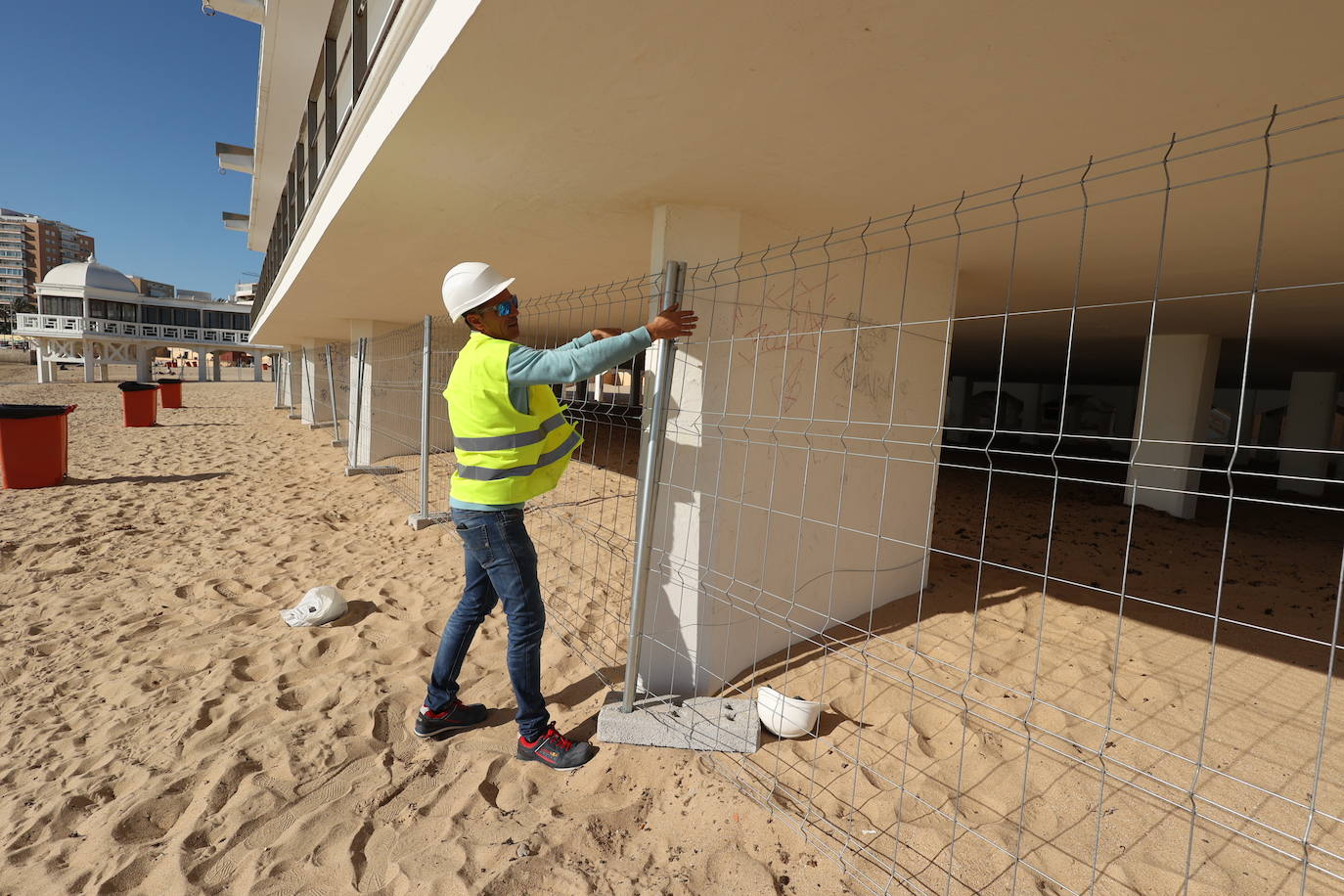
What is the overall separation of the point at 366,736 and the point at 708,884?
1.58 m

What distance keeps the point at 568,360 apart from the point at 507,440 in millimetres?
431

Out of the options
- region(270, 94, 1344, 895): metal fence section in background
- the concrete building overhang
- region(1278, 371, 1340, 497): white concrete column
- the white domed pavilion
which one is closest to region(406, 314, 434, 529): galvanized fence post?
region(270, 94, 1344, 895): metal fence section in background

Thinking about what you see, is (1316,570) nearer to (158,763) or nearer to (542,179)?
(542,179)

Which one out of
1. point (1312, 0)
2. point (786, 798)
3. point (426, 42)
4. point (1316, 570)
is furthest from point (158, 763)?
point (1316, 570)

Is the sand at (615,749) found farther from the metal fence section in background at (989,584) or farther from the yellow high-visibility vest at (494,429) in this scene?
the yellow high-visibility vest at (494,429)

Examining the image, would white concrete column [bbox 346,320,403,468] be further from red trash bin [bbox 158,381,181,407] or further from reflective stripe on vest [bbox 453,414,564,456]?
red trash bin [bbox 158,381,181,407]

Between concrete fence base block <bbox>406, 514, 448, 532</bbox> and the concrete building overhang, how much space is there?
2.89m

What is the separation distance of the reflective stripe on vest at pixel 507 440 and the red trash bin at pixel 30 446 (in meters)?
7.50

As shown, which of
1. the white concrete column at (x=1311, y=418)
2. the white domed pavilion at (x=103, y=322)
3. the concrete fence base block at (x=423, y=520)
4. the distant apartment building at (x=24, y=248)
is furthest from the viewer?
the distant apartment building at (x=24, y=248)

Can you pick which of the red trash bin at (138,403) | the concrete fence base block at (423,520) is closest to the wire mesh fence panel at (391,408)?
the concrete fence base block at (423,520)

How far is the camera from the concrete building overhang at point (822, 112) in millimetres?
1548

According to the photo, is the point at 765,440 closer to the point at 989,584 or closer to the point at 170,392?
the point at 989,584

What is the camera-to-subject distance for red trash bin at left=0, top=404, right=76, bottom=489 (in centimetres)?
688

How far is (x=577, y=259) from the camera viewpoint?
15.9ft
